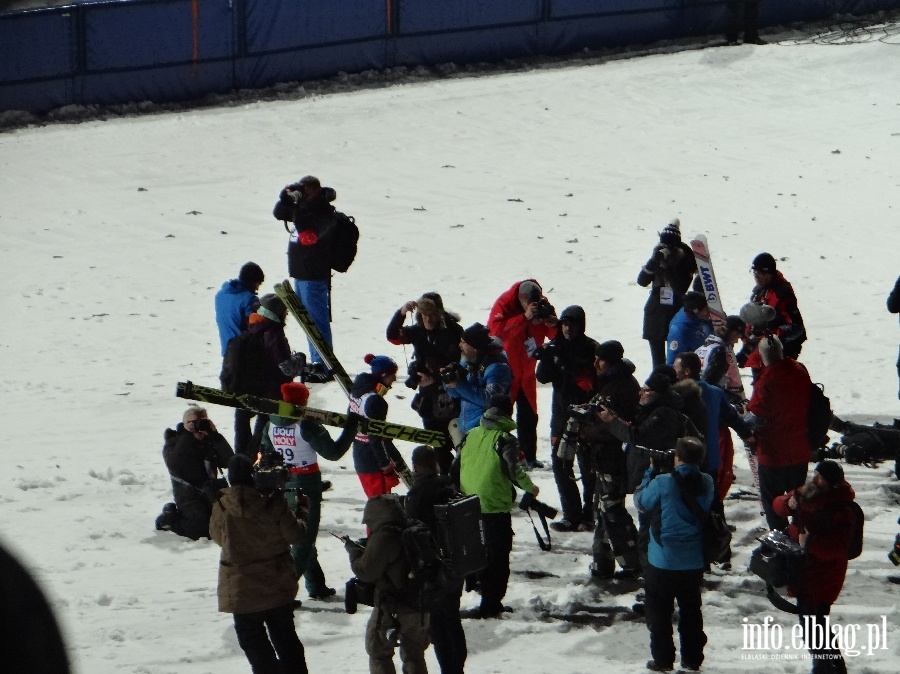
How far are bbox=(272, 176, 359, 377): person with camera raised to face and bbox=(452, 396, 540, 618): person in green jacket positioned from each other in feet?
14.4

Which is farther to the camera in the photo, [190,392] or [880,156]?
[880,156]

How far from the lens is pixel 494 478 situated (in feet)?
25.1

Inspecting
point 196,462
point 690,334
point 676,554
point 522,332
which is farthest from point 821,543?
point 522,332

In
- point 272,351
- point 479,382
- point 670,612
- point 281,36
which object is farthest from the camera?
point 281,36

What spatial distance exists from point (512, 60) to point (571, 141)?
399 cm

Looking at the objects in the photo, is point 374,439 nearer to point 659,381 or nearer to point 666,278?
point 659,381

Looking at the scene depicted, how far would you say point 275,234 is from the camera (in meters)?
17.0

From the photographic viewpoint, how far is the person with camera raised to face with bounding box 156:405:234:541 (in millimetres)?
8266

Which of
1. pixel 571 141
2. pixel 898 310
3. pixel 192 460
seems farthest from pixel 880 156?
pixel 192 460

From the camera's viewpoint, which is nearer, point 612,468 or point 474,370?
point 612,468

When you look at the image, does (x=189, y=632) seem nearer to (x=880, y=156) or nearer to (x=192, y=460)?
(x=192, y=460)

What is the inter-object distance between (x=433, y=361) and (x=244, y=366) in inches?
52.2

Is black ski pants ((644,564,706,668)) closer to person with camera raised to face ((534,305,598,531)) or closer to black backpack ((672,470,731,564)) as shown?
black backpack ((672,470,731,564))

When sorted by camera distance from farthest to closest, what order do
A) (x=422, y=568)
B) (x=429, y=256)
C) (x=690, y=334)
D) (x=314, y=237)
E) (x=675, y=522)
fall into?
1. (x=429, y=256)
2. (x=314, y=237)
3. (x=690, y=334)
4. (x=675, y=522)
5. (x=422, y=568)
